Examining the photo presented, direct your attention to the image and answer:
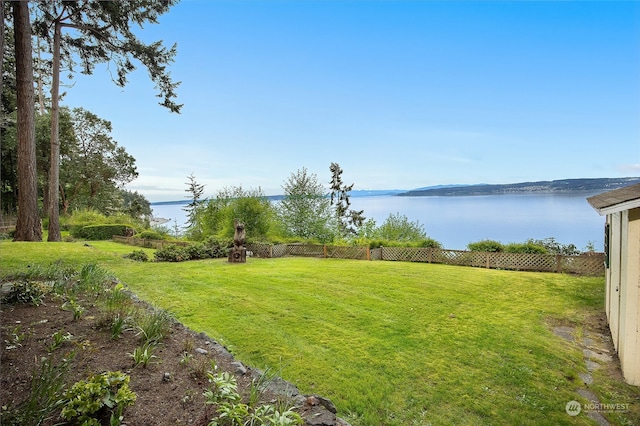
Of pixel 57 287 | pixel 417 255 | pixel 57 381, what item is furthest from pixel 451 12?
pixel 417 255

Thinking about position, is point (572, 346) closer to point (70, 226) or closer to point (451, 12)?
point (451, 12)

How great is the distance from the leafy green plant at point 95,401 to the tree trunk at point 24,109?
11.7 m

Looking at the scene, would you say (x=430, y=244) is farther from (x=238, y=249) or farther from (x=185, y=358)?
(x=185, y=358)

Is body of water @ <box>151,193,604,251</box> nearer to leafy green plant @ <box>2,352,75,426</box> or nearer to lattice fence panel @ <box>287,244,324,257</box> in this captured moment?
lattice fence panel @ <box>287,244,324,257</box>

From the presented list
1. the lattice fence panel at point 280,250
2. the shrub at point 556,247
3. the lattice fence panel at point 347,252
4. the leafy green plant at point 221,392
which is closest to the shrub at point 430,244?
the lattice fence panel at point 347,252

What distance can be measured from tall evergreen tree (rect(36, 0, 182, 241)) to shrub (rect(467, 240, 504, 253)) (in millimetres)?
13829

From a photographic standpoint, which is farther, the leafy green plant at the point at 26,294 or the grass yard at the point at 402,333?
the leafy green plant at the point at 26,294

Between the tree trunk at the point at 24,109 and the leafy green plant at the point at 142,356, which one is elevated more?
the tree trunk at the point at 24,109

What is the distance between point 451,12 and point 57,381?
737 centimetres

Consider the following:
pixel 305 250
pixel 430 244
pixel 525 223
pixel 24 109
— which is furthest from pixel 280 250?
pixel 525 223

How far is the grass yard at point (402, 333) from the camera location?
371cm

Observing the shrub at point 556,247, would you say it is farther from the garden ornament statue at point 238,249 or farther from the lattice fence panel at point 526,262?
the garden ornament statue at point 238,249

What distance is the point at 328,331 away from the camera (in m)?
5.59

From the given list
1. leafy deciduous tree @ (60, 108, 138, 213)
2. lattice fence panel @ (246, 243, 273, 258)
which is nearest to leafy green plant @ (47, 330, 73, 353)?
lattice fence panel @ (246, 243, 273, 258)
